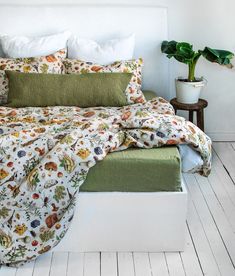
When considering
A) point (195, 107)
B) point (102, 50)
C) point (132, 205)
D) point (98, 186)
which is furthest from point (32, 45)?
point (132, 205)

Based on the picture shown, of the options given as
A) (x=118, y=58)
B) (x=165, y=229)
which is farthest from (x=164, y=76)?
(x=165, y=229)

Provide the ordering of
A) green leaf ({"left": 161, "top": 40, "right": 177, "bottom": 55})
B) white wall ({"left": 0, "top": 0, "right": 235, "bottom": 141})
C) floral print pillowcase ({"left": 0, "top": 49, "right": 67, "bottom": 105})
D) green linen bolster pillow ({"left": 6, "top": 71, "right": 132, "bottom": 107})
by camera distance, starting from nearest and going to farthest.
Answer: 1. green linen bolster pillow ({"left": 6, "top": 71, "right": 132, "bottom": 107})
2. floral print pillowcase ({"left": 0, "top": 49, "right": 67, "bottom": 105})
3. green leaf ({"left": 161, "top": 40, "right": 177, "bottom": 55})
4. white wall ({"left": 0, "top": 0, "right": 235, "bottom": 141})

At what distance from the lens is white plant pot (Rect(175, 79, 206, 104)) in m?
3.55

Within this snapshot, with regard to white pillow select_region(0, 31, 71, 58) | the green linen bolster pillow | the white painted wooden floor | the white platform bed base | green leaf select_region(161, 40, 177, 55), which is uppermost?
white pillow select_region(0, 31, 71, 58)

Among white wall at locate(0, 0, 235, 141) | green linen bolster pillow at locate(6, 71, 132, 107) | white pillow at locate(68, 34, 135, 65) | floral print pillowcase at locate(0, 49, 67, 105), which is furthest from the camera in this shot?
white wall at locate(0, 0, 235, 141)

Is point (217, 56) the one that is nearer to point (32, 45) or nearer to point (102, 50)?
point (102, 50)

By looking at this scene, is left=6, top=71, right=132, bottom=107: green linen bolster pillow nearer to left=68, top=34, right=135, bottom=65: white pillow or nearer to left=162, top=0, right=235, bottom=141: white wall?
left=68, top=34, right=135, bottom=65: white pillow

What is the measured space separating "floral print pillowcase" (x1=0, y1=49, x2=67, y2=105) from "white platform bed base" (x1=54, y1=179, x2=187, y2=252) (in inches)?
46.6

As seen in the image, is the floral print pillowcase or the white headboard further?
the white headboard

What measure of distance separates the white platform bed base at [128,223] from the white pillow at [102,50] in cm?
132

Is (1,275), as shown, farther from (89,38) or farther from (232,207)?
(89,38)

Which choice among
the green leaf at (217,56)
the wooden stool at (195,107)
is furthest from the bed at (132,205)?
the green leaf at (217,56)

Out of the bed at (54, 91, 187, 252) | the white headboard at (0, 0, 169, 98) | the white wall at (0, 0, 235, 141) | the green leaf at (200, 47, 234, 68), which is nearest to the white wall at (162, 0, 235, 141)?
the white wall at (0, 0, 235, 141)

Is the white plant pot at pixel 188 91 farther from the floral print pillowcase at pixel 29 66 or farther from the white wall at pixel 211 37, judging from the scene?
the floral print pillowcase at pixel 29 66
